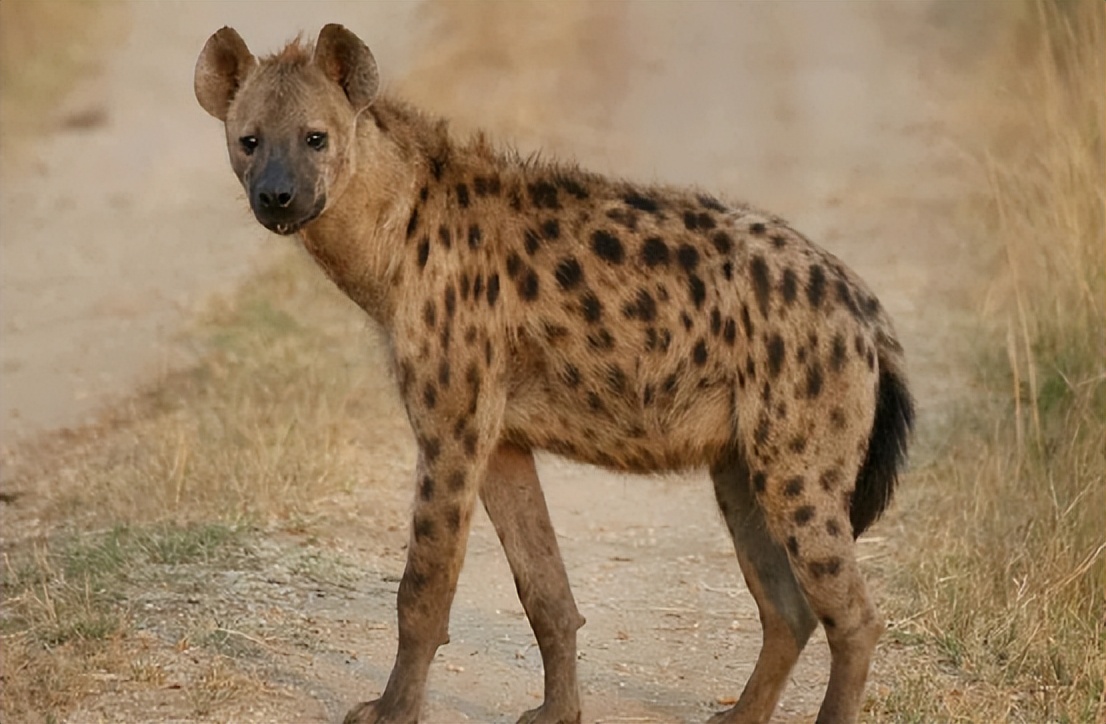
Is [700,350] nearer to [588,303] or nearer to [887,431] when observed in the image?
[588,303]

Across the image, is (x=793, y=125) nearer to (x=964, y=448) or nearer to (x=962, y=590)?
(x=964, y=448)

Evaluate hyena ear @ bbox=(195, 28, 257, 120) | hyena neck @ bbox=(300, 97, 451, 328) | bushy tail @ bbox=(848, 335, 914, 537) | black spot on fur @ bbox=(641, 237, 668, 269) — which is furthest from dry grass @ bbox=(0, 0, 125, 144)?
bushy tail @ bbox=(848, 335, 914, 537)

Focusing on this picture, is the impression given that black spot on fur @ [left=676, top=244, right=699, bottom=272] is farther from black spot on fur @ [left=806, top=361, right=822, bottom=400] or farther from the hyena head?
the hyena head

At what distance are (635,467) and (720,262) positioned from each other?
20.8 inches

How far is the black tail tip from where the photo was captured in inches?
179

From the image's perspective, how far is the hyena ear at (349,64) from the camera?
4.50 meters

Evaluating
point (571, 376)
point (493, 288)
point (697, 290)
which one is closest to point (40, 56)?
point (493, 288)

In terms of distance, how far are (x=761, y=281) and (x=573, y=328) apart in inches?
17.4

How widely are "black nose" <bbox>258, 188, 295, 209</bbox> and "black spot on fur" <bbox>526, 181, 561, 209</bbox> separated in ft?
2.00

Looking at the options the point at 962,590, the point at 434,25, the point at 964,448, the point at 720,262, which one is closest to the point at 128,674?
the point at 720,262

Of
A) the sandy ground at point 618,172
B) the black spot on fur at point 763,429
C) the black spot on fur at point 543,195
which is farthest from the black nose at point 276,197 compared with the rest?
the sandy ground at point 618,172

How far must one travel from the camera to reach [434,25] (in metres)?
13.2

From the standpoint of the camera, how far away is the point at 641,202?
4.60 meters

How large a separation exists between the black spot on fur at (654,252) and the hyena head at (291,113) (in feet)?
2.28
